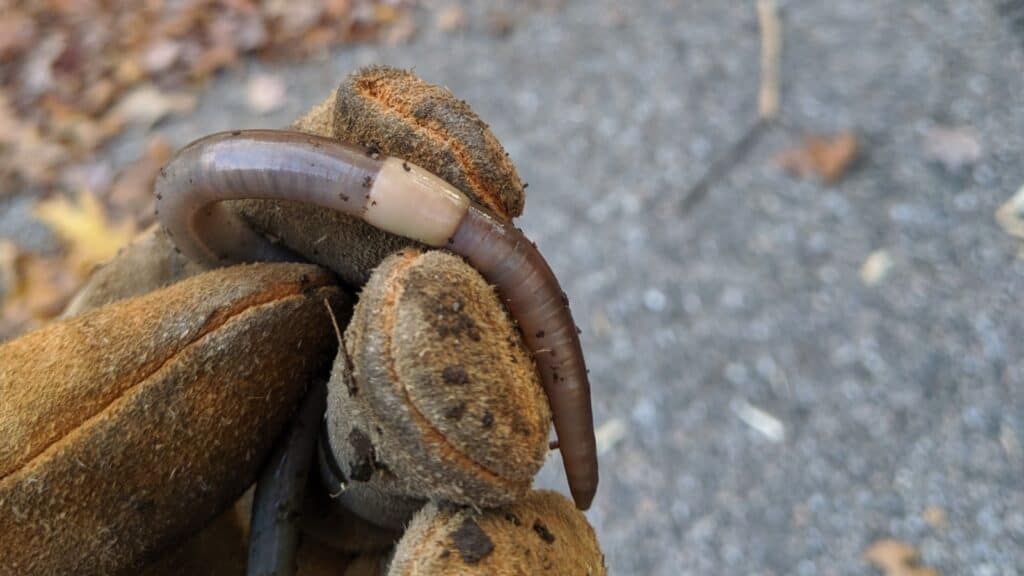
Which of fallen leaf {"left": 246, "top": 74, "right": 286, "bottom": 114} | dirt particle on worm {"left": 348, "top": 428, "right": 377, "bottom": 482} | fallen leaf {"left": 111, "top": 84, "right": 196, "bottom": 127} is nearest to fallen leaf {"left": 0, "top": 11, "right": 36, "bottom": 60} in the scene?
fallen leaf {"left": 111, "top": 84, "right": 196, "bottom": 127}

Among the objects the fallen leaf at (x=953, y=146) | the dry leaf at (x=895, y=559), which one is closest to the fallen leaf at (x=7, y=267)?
the dry leaf at (x=895, y=559)

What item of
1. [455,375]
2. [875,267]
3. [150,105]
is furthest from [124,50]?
[455,375]

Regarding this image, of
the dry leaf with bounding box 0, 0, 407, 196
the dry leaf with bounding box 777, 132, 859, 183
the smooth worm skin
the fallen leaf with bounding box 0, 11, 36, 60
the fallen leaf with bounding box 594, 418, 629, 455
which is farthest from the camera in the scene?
the fallen leaf with bounding box 0, 11, 36, 60

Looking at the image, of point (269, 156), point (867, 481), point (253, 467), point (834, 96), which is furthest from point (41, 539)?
point (834, 96)

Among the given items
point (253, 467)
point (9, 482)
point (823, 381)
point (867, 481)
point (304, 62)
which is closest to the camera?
point (9, 482)

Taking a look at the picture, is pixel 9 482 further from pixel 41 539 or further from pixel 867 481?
A: pixel 867 481

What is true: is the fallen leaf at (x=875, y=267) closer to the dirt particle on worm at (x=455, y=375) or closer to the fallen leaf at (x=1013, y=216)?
the fallen leaf at (x=1013, y=216)

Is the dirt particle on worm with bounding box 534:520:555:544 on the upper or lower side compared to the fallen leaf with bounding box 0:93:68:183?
upper

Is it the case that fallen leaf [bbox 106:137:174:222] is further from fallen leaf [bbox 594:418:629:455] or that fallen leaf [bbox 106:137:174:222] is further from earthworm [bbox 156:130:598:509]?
earthworm [bbox 156:130:598:509]
